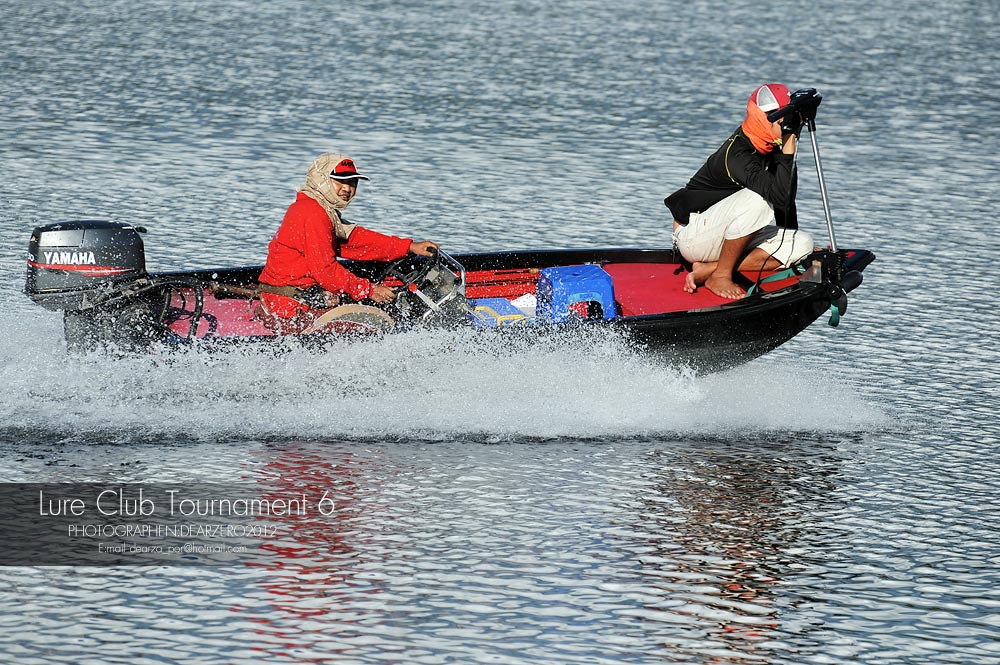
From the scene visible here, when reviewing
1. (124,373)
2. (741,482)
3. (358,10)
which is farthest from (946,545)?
(358,10)

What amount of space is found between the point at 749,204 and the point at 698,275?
20.4 inches

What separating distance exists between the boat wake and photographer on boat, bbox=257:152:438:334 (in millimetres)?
292

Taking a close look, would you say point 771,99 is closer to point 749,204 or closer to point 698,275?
point 749,204

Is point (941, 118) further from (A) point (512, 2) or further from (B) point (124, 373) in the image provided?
(B) point (124, 373)

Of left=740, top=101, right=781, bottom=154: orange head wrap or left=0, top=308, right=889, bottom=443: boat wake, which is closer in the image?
left=0, top=308, right=889, bottom=443: boat wake

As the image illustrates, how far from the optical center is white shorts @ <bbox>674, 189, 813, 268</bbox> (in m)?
8.54

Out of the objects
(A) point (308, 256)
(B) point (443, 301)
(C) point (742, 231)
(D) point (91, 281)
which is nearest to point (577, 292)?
(B) point (443, 301)

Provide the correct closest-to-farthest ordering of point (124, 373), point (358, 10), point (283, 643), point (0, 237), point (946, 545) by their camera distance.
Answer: point (283, 643) → point (946, 545) → point (124, 373) → point (0, 237) → point (358, 10)

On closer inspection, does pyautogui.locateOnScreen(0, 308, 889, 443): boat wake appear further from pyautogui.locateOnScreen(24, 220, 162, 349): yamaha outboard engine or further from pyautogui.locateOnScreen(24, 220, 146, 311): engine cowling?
pyautogui.locateOnScreen(24, 220, 146, 311): engine cowling

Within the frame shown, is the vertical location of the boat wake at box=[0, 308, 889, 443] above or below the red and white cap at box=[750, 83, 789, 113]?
below

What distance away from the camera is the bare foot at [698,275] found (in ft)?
28.8

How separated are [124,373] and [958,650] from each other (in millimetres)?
4144

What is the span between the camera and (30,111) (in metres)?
16.1
